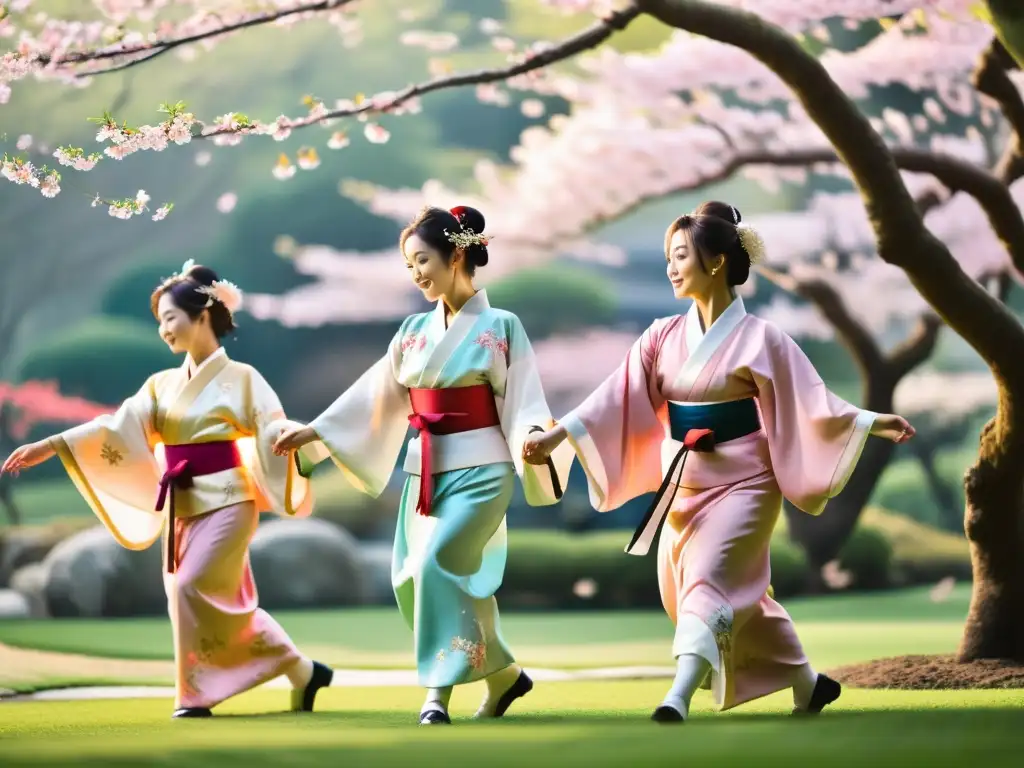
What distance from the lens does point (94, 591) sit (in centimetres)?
900

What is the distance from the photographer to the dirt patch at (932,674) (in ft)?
16.8

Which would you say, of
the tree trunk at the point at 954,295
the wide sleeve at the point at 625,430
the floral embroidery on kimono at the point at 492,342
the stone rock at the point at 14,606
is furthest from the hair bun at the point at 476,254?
the stone rock at the point at 14,606

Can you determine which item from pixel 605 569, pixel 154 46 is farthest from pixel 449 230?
pixel 605 569

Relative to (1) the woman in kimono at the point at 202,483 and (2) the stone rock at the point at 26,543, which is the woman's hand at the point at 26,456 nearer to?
(1) the woman in kimono at the point at 202,483

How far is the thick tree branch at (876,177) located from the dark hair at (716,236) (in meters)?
0.72

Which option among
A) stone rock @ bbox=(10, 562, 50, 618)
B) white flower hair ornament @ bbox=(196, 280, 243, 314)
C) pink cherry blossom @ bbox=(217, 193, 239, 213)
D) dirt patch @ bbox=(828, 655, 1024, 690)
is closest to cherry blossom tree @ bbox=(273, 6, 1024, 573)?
pink cherry blossom @ bbox=(217, 193, 239, 213)

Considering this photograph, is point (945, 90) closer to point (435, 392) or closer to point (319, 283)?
point (319, 283)

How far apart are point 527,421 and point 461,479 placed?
30 cm

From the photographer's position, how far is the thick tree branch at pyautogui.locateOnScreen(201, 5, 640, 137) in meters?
4.98

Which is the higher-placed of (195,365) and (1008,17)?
(1008,17)

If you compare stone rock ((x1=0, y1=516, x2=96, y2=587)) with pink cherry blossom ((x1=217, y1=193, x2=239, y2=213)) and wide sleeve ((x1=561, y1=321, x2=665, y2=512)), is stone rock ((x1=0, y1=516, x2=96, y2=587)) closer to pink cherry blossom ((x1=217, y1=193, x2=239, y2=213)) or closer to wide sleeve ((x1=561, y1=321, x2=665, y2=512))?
pink cherry blossom ((x1=217, y1=193, x2=239, y2=213))

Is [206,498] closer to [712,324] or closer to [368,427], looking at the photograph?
[368,427]

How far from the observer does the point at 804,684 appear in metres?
4.32

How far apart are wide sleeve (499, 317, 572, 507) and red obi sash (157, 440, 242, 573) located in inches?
43.2
